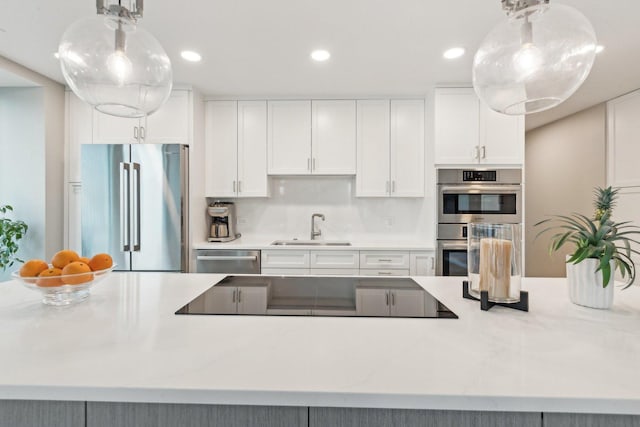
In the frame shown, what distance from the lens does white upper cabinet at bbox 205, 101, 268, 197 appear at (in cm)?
336

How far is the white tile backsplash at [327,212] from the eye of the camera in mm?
3600

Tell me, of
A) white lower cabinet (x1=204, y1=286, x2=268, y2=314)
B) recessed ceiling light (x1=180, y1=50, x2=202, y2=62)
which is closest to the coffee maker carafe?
recessed ceiling light (x1=180, y1=50, x2=202, y2=62)

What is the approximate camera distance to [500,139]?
299 cm

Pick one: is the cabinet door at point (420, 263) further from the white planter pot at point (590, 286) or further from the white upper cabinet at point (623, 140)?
the white upper cabinet at point (623, 140)

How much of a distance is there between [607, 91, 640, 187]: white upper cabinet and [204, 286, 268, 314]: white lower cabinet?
3.87 m

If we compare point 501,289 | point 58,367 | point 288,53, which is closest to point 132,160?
point 288,53

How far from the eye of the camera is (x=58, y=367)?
0.69m

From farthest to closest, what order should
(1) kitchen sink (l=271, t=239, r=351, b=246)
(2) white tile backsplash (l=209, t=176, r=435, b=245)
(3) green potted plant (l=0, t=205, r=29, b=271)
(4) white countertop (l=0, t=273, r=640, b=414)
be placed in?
(2) white tile backsplash (l=209, t=176, r=435, b=245)
(1) kitchen sink (l=271, t=239, r=351, b=246)
(3) green potted plant (l=0, t=205, r=29, b=271)
(4) white countertop (l=0, t=273, r=640, b=414)

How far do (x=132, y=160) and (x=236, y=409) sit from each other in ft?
9.25

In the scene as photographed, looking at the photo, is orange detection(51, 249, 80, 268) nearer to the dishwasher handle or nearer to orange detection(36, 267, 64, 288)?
orange detection(36, 267, 64, 288)

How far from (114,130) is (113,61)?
2490mm

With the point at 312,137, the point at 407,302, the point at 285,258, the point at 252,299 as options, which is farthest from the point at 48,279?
the point at 312,137

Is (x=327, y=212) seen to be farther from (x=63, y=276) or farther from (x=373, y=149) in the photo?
(x=63, y=276)

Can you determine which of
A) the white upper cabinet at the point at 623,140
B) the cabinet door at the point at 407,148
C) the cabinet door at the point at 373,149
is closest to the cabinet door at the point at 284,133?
the cabinet door at the point at 373,149
